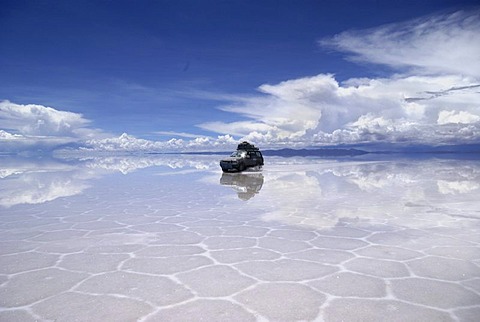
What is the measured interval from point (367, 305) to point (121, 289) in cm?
330

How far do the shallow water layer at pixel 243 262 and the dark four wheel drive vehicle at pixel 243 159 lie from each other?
14.4m

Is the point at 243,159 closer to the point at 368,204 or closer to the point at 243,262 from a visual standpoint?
the point at 368,204

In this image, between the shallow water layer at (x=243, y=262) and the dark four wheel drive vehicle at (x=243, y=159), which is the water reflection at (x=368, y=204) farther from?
the dark four wheel drive vehicle at (x=243, y=159)

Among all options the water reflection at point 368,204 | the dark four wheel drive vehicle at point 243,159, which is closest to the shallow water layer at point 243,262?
the water reflection at point 368,204

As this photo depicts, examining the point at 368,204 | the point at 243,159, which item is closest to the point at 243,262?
the point at 368,204

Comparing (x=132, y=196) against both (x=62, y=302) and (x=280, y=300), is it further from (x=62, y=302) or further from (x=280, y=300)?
(x=280, y=300)

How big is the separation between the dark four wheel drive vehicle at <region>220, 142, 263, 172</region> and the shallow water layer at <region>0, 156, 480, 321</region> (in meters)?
14.4

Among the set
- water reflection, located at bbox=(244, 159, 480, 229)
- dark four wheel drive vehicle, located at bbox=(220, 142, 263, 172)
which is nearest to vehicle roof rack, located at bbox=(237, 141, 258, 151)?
dark four wheel drive vehicle, located at bbox=(220, 142, 263, 172)

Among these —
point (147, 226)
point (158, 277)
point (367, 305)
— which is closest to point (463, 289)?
point (367, 305)

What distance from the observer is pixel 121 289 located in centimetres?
481

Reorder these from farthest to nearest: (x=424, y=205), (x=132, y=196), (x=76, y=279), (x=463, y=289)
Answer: (x=132, y=196) < (x=424, y=205) < (x=76, y=279) < (x=463, y=289)

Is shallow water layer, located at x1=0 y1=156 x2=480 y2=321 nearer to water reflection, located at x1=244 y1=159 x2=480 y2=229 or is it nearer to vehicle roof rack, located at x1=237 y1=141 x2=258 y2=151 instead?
water reflection, located at x1=244 y1=159 x2=480 y2=229

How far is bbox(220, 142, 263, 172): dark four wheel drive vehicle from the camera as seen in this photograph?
26.2 meters

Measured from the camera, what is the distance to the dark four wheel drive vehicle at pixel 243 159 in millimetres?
26188
